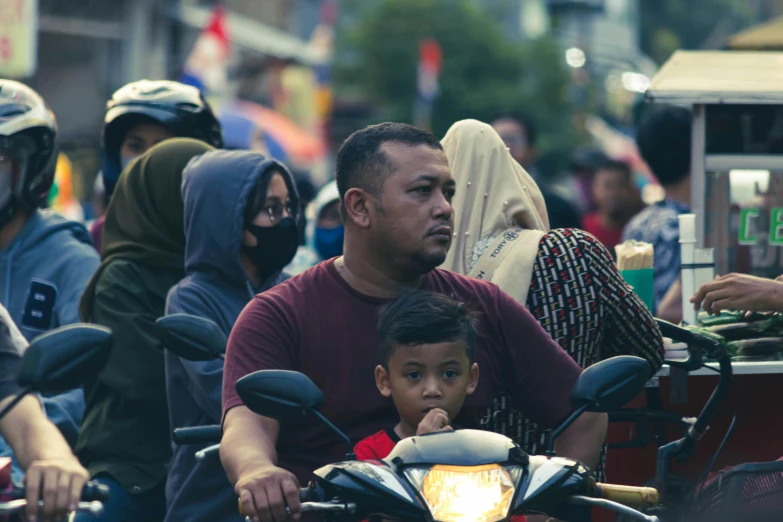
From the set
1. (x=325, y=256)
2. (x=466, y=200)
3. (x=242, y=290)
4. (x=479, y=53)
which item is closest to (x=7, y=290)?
(x=242, y=290)

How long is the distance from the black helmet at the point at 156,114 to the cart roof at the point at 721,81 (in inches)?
84.4

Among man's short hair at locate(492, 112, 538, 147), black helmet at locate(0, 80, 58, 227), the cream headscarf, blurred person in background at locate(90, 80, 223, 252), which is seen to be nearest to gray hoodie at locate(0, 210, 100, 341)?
black helmet at locate(0, 80, 58, 227)

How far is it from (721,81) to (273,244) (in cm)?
238

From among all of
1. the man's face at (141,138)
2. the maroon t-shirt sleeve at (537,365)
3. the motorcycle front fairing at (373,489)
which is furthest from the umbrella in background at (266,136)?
the motorcycle front fairing at (373,489)

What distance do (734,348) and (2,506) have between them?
3059 millimetres

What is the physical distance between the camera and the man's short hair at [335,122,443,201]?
4.09 metres

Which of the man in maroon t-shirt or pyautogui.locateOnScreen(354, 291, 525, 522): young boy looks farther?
the man in maroon t-shirt

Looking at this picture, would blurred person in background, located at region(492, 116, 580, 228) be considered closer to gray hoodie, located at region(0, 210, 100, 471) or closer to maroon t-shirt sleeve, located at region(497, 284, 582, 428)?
gray hoodie, located at region(0, 210, 100, 471)

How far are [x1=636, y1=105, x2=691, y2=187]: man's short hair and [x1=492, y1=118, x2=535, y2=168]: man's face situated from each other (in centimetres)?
189

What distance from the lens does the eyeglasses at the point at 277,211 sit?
5.21 m

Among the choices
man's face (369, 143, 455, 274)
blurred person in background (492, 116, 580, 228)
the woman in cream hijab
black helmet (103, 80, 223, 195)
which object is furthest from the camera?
blurred person in background (492, 116, 580, 228)

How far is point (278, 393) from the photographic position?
341 cm

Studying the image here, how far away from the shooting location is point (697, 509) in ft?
13.9

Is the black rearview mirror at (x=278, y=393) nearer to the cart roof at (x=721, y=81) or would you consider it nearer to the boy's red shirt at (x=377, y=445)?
the boy's red shirt at (x=377, y=445)
